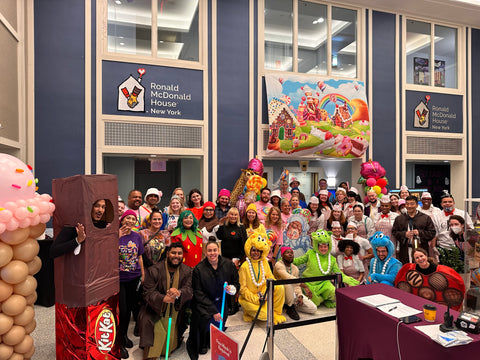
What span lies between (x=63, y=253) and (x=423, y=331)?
2.62m

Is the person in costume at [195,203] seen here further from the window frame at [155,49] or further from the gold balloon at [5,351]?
the window frame at [155,49]

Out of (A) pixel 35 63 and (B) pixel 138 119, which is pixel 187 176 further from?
(A) pixel 35 63

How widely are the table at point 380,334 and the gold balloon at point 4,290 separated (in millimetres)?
2658

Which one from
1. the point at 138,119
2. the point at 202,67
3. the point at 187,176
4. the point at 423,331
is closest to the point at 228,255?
the point at 423,331

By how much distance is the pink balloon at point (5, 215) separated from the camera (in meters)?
2.45

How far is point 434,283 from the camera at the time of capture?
11.0 ft

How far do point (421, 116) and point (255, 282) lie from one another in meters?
7.52

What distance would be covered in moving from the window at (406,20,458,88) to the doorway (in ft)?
14.1

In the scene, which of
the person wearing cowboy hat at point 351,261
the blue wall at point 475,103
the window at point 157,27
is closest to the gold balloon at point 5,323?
the person wearing cowboy hat at point 351,261

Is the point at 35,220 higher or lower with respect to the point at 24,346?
higher

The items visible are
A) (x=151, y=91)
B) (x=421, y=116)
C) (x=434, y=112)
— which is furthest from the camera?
(x=434, y=112)

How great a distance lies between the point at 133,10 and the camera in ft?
24.2

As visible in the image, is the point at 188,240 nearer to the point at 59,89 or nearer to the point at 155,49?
the point at 59,89

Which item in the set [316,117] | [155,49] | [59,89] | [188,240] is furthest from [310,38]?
[188,240]
